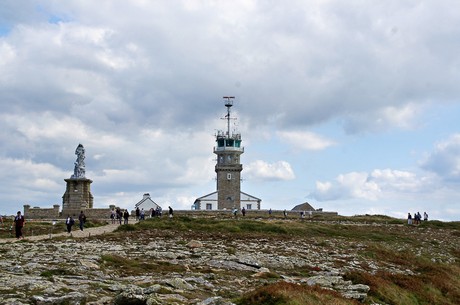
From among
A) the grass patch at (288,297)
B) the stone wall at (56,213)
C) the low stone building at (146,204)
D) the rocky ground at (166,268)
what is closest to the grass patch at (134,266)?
the rocky ground at (166,268)

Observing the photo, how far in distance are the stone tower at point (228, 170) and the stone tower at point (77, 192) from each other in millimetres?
36795

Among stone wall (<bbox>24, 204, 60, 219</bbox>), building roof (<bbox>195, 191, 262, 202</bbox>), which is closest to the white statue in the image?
stone wall (<bbox>24, 204, 60, 219</bbox>)

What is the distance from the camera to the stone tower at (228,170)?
106 m

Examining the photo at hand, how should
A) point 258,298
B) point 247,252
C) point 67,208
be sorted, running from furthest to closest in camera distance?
point 67,208 → point 247,252 → point 258,298

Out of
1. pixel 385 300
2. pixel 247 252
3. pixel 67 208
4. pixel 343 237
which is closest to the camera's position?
pixel 385 300

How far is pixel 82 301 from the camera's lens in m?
15.6

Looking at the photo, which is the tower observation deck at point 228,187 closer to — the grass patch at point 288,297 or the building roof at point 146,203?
the building roof at point 146,203

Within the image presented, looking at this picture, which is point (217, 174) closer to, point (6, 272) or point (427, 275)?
point (427, 275)

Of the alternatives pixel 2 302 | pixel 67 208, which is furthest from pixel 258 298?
pixel 67 208

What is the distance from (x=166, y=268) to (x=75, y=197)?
50101 mm

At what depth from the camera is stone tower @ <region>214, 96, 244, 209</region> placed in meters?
106

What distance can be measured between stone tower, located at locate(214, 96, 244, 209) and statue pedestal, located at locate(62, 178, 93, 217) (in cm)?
3708

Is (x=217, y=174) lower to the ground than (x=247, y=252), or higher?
higher

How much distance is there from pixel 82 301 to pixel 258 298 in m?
4.93
